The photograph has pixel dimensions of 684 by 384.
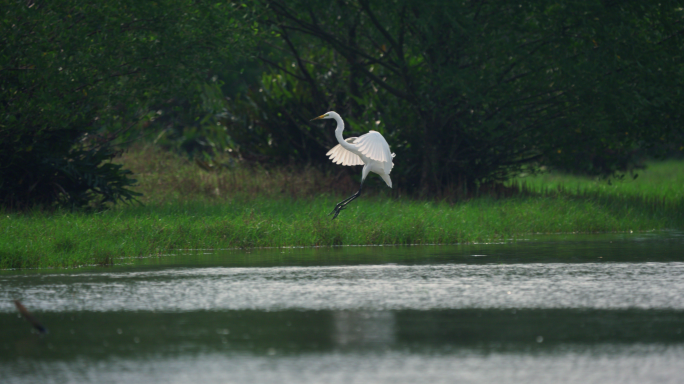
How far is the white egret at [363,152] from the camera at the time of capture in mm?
14688

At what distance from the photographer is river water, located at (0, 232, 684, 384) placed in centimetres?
550

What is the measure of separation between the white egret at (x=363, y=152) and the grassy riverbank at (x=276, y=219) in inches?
28.3

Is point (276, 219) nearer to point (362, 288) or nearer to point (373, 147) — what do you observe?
point (373, 147)

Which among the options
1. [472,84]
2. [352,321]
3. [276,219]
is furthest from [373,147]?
[352,321]

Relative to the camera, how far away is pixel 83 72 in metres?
15.7

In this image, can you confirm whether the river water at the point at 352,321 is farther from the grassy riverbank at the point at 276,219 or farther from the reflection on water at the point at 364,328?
the grassy riverbank at the point at 276,219

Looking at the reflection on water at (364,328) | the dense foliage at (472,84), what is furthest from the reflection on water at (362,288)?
the dense foliage at (472,84)

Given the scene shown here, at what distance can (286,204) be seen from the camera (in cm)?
1755

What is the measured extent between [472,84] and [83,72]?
7.49 meters

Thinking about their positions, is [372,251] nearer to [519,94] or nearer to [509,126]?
[519,94]

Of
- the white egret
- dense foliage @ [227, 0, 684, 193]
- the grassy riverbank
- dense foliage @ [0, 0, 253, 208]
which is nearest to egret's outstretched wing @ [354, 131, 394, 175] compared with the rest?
the white egret

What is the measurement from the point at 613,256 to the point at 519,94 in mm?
7760

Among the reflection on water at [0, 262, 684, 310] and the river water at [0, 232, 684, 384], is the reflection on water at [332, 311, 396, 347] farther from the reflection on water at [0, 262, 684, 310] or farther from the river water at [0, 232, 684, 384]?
the reflection on water at [0, 262, 684, 310]

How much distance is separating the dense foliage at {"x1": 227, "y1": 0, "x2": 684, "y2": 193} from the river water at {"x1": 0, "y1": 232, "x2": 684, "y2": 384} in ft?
24.1
